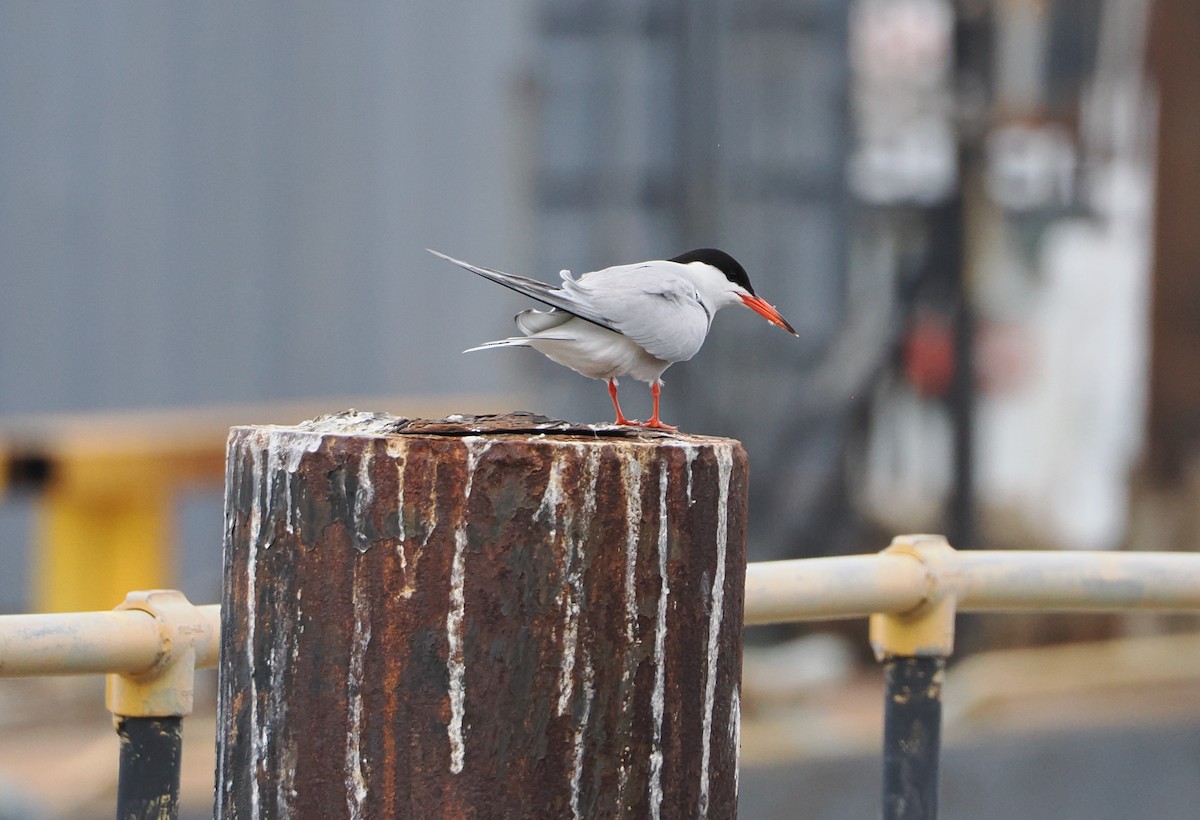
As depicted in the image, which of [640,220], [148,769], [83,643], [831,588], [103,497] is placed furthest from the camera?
[640,220]

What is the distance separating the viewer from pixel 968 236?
9.26 meters

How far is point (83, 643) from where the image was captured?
2.11 meters

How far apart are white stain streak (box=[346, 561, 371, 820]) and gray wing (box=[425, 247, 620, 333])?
48 cm

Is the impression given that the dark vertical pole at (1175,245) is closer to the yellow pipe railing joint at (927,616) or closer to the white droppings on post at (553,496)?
the yellow pipe railing joint at (927,616)

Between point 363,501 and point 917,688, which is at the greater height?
point 363,501

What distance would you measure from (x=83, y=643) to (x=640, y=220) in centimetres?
785

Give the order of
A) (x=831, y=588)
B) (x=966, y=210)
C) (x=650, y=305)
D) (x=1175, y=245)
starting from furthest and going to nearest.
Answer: (x=1175, y=245) → (x=966, y=210) → (x=650, y=305) → (x=831, y=588)

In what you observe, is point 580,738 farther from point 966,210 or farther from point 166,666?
point 966,210

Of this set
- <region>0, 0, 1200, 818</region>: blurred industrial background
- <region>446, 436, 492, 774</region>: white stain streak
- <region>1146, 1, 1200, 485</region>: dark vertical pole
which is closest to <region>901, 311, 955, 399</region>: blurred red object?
<region>0, 0, 1200, 818</region>: blurred industrial background

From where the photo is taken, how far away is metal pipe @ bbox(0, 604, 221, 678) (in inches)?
80.7

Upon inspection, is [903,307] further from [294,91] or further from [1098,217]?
[294,91]

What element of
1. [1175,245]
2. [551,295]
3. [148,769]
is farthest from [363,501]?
[1175,245]

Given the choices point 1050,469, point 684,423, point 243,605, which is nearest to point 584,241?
point 684,423

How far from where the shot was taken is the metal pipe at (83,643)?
205 cm
